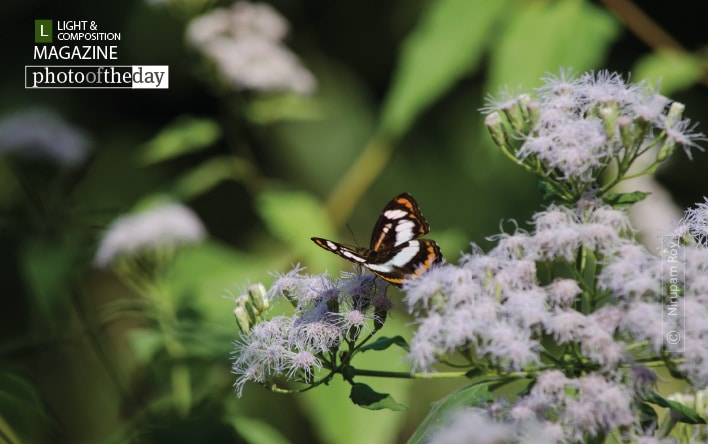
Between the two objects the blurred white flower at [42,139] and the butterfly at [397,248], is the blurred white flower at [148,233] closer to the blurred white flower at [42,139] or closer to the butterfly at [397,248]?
the blurred white flower at [42,139]

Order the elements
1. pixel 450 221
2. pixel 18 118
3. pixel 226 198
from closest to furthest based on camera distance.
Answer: pixel 18 118 → pixel 450 221 → pixel 226 198

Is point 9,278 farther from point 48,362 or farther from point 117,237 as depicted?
point 117,237

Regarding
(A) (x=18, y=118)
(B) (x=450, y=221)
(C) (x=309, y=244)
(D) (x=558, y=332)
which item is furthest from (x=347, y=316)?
(B) (x=450, y=221)

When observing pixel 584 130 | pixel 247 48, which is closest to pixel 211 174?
pixel 247 48

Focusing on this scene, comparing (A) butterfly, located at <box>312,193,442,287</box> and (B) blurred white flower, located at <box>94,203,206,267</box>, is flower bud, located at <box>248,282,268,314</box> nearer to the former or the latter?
(A) butterfly, located at <box>312,193,442,287</box>

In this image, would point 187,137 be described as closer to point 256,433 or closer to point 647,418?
point 256,433

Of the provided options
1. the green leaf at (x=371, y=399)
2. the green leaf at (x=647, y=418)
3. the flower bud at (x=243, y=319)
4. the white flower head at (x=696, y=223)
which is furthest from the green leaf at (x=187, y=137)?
the green leaf at (x=647, y=418)
